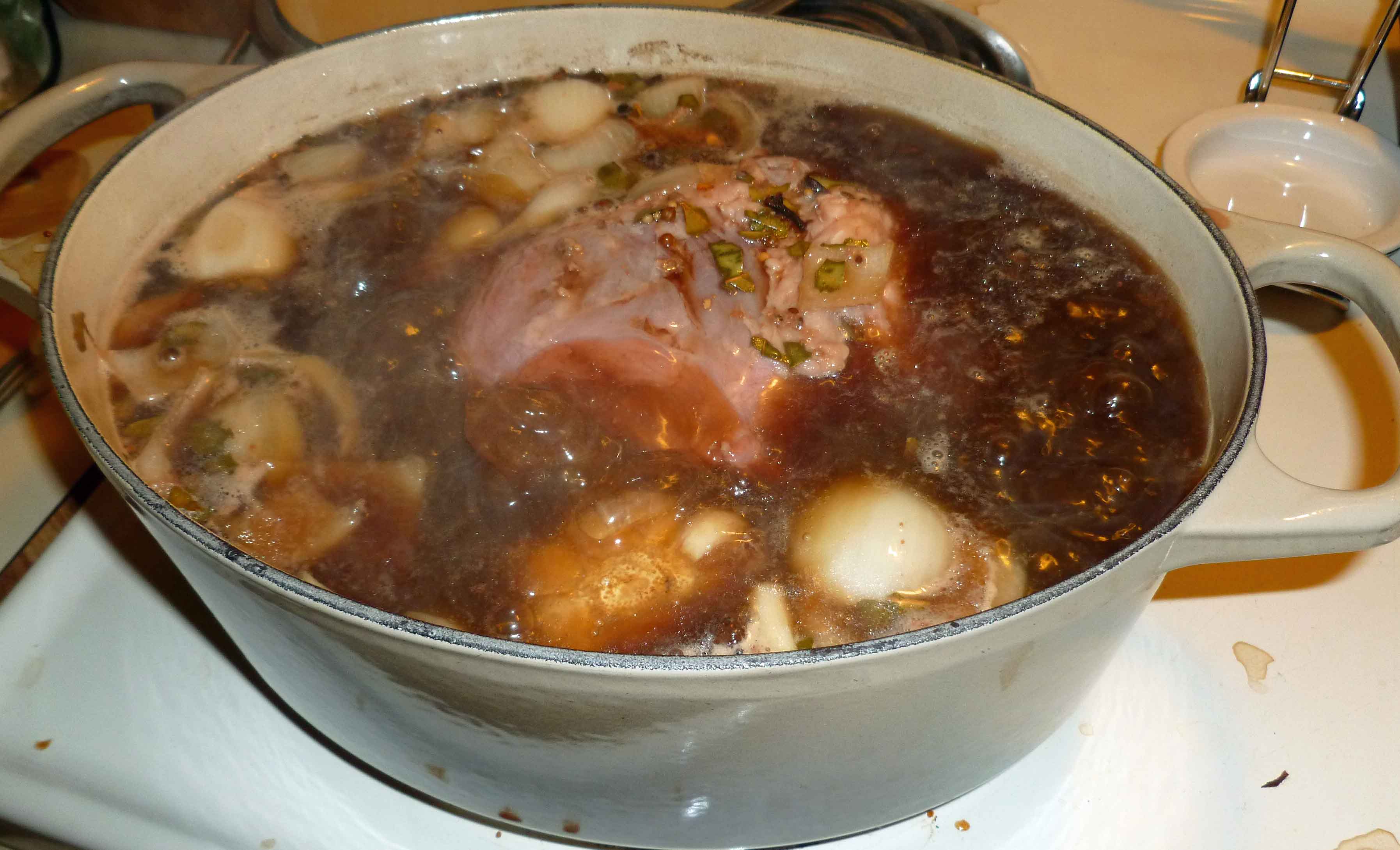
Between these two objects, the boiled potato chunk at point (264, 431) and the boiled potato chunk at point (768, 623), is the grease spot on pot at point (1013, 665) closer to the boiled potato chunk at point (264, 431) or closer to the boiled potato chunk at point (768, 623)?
the boiled potato chunk at point (768, 623)

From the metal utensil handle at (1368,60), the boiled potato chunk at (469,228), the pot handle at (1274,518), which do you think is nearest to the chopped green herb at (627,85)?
the boiled potato chunk at (469,228)

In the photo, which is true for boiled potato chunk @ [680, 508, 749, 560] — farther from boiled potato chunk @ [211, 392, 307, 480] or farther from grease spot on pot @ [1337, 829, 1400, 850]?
grease spot on pot @ [1337, 829, 1400, 850]

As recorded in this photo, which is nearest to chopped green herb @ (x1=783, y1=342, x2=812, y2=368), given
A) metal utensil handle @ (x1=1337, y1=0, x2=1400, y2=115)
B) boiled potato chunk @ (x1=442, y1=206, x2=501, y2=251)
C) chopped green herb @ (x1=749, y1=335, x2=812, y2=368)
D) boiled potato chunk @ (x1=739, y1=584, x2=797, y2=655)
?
chopped green herb @ (x1=749, y1=335, x2=812, y2=368)

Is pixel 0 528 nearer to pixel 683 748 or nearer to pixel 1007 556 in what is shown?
pixel 683 748

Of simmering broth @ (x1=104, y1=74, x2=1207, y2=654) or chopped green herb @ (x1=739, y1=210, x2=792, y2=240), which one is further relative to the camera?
chopped green herb @ (x1=739, y1=210, x2=792, y2=240)

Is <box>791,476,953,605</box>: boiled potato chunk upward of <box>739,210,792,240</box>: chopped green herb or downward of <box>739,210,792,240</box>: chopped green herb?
downward

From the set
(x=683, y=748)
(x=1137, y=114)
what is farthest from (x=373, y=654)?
(x=1137, y=114)

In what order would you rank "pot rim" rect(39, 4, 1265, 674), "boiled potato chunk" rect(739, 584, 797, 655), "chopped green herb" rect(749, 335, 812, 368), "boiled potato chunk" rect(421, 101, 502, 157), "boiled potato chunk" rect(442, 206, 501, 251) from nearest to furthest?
"pot rim" rect(39, 4, 1265, 674) → "boiled potato chunk" rect(739, 584, 797, 655) → "chopped green herb" rect(749, 335, 812, 368) → "boiled potato chunk" rect(442, 206, 501, 251) → "boiled potato chunk" rect(421, 101, 502, 157)

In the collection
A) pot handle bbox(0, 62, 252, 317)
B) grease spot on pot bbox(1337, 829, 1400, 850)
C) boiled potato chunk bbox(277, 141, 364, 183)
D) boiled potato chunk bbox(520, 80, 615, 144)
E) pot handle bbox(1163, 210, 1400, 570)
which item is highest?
pot handle bbox(0, 62, 252, 317)
